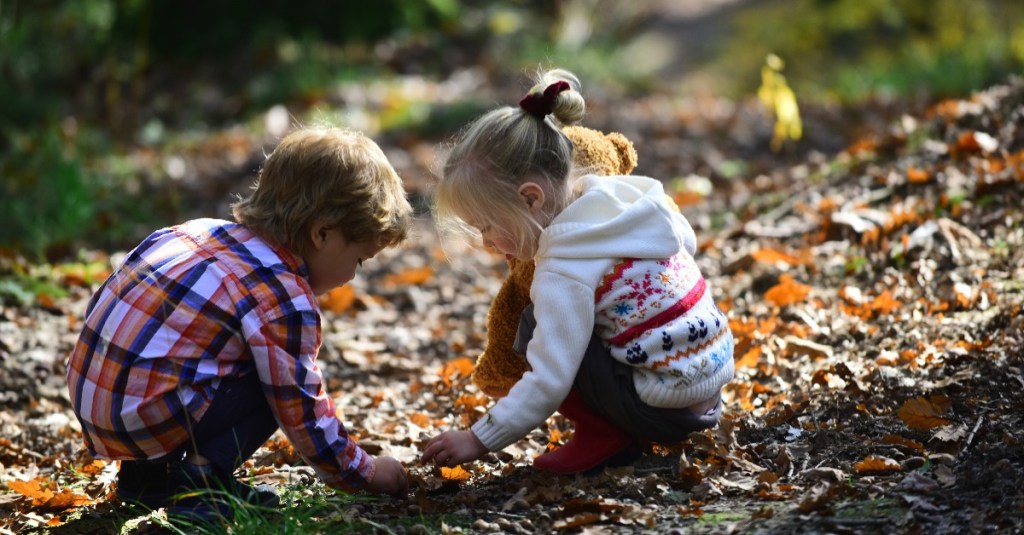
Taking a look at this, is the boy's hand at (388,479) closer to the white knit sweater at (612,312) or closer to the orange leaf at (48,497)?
the white knit sweater at (612,312)

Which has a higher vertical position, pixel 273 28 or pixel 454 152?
pixel 273 28

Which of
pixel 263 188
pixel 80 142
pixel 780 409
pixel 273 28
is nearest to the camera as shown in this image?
pixel 263 188

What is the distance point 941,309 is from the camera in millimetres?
3799

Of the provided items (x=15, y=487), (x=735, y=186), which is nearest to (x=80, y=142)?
(x=735, y=186)

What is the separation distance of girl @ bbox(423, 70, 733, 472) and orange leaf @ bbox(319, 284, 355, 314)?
270 cm

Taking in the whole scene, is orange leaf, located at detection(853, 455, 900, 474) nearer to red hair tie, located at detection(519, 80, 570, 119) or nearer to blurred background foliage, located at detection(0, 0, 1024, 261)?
red hair tie, located at detection(519, 80, 570, 119)

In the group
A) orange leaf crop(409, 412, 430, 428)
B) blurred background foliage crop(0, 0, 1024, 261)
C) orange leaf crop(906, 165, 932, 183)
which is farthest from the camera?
blurred background foliage crop(0, 0, 1024, 261)

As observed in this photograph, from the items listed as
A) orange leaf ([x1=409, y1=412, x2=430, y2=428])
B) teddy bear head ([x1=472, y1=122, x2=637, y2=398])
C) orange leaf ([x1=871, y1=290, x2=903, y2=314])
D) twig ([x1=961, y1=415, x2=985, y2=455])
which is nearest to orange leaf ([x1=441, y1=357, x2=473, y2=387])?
orange leaf ([x1=409, y1=412, x2=430, y2=428])

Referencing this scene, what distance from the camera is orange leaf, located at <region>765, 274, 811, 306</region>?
4.23 m

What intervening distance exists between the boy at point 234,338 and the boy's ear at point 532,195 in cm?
36

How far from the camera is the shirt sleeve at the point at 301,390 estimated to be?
2.55 m

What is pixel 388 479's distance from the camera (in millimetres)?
2764

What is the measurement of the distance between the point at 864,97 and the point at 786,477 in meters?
7.33

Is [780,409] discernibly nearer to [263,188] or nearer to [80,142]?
[263,188]
